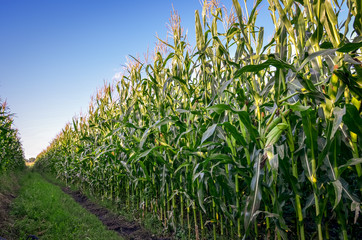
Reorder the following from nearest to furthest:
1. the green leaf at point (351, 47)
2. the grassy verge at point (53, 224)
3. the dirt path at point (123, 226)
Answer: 1. the green leaf at point (351, 47)
2. the grassy verge at point (53, 224)
3. the dirt path at point (123, 226)

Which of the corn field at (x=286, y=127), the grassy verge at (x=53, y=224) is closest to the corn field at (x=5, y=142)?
the grassy verge at (x=53, y=224)

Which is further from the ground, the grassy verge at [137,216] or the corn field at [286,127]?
the corn field at [286,127]

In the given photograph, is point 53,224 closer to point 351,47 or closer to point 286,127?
point 286,127

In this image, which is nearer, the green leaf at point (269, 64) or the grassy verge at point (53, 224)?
the green leaf at point (269, 64)

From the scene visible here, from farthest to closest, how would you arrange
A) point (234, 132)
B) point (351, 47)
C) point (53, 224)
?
point (53, 224) < point (234, 132) < point (351, 47)

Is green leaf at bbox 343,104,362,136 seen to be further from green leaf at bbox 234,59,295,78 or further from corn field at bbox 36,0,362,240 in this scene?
green leaf at bbox 234,59,295,78

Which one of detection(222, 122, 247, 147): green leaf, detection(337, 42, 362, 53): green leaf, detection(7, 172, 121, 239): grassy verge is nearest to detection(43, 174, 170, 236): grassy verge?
detection(7, 172, 121, 239): grassy verge

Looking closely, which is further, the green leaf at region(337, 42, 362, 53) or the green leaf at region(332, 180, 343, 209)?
the green leaf at region(332, 180, 343, 209)

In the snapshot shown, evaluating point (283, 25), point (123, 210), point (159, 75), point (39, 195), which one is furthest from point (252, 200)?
Result: point (39, 195)

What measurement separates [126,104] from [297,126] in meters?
3.23

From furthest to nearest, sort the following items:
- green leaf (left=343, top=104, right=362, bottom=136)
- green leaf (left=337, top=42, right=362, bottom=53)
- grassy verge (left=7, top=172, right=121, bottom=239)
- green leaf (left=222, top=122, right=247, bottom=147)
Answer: grassy verge (left=7, top=172, right=121, bottom=239) → green leaf (left=222, top=122, right=247, bottom=147) → green leaf (left=343, top=104, right=362, bottom=136) → green leaf (left=337, top=42, right=362, bottom=53)

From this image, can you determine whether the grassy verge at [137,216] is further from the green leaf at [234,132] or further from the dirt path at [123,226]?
the green leaf at [234,132]

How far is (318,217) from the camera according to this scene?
5.01 ft

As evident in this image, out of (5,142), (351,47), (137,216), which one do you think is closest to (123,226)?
(137,216)
